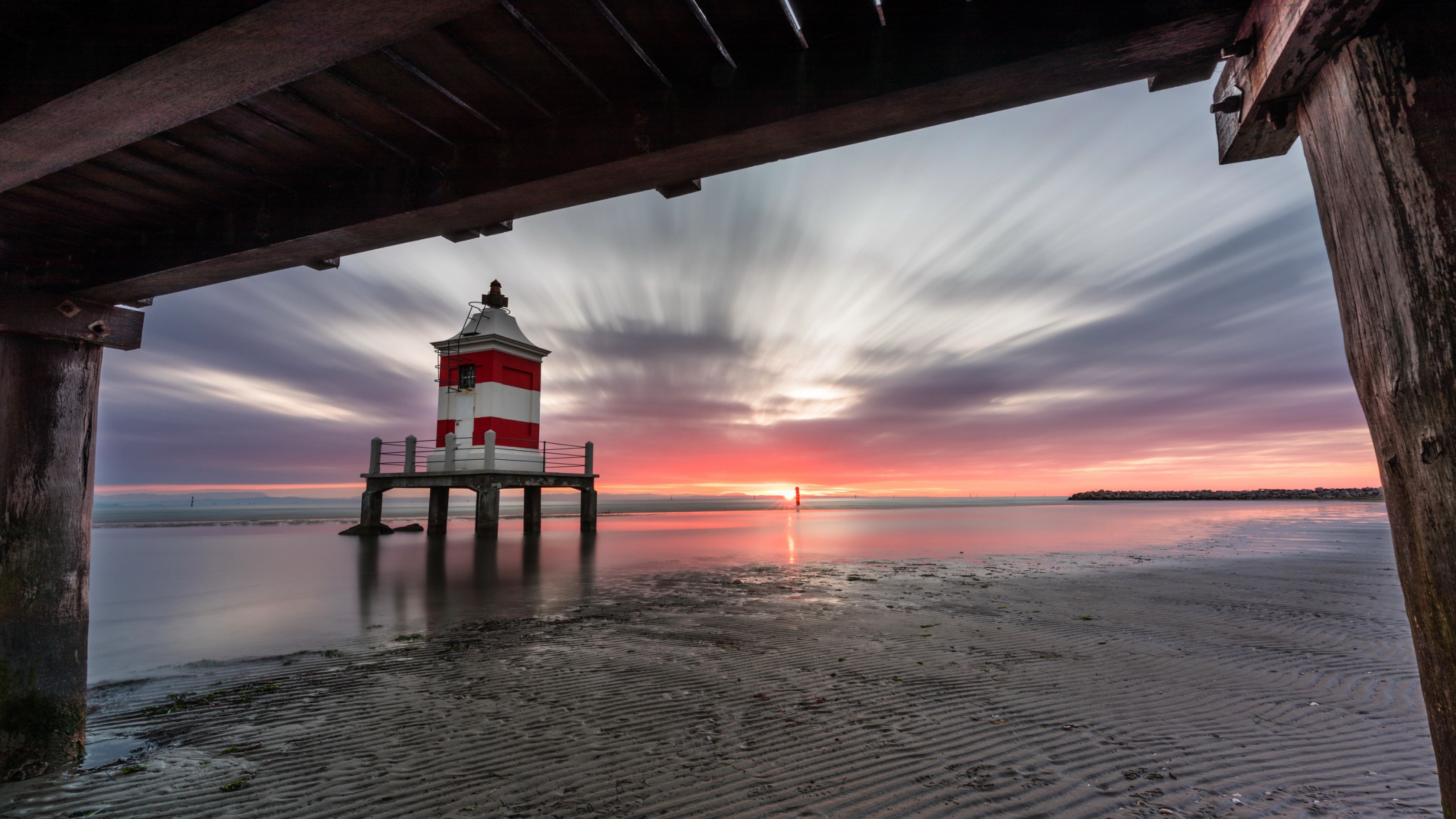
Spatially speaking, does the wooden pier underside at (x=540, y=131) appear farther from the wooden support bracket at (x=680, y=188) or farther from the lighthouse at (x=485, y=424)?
the lighthouse at (x=485, y=424)

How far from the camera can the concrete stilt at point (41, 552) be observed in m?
3.09

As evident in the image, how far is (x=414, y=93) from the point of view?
84.0 inches

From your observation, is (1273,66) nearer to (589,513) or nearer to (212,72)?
(212,72)

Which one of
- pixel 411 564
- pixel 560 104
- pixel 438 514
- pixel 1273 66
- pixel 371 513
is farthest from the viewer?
pixel 438 514

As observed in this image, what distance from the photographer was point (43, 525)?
124 inches

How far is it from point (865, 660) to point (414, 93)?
4.82 m

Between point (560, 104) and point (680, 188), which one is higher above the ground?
point (560, 104)

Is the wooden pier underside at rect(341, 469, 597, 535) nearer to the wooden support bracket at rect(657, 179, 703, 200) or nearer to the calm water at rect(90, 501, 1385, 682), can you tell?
the calm water at rect(90, 501, 1385, 682)

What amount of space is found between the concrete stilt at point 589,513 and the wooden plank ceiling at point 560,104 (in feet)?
60.7

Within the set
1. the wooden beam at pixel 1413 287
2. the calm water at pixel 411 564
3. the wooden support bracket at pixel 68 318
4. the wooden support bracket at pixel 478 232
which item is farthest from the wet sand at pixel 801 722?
the wooden support bracket at pixel 478 232

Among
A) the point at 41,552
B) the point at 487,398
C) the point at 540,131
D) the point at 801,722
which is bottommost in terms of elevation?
the point at 801,722

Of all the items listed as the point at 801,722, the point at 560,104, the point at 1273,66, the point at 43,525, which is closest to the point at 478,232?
the point at 560,104

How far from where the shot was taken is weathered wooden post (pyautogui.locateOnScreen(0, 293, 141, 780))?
308 cm

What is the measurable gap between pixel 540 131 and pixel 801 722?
11.3 feet
